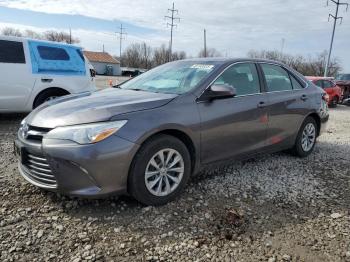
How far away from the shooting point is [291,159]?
5695mm

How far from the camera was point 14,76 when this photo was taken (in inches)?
290

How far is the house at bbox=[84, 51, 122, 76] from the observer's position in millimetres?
73350

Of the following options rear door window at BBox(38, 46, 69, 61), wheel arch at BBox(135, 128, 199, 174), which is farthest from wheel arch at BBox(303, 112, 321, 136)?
rear door window at BBox(38, 46, 69, 61)

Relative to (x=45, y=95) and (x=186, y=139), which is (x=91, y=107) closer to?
(x=186, y=139)

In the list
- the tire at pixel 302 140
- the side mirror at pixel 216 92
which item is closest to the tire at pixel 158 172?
the side mirror at pixel 216 92

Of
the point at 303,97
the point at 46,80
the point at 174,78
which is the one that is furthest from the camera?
the point at 46,80

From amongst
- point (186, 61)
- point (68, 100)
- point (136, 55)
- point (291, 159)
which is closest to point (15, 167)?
point (68, 100)

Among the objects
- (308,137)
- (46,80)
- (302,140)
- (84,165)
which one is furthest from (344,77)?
(84,165)

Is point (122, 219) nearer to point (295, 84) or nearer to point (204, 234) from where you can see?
point (204, 234)

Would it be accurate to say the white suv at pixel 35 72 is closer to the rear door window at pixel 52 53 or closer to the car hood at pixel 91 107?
the rear door window at pixel 52 53

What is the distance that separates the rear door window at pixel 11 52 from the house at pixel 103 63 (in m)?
65.4

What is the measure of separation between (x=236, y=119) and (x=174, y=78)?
0.93 metres

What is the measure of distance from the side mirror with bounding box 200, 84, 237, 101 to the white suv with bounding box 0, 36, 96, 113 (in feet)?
15.9

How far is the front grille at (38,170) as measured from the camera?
3348mm
